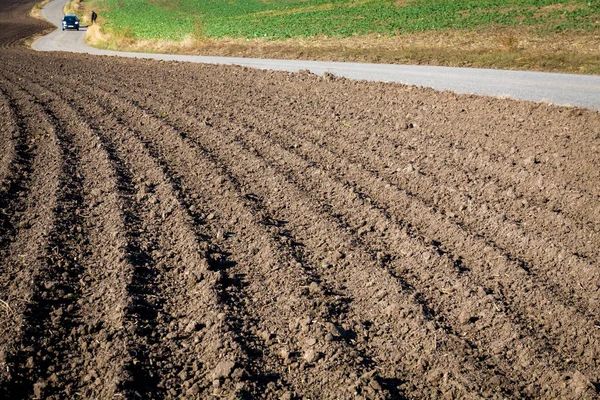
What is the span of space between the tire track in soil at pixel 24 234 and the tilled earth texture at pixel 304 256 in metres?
0.03

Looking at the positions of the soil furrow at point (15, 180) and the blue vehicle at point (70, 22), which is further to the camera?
the blue vehicle at point (70, 22)

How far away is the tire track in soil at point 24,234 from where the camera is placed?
148 inches

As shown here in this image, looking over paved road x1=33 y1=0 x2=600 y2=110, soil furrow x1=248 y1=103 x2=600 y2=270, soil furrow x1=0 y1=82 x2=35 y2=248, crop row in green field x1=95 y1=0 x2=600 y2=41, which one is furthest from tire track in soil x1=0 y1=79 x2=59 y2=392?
crop row in green field x1=95 y1=0 x2=600 y2=41

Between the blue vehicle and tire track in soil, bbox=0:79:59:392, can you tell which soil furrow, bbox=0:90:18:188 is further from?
the blue vehicle

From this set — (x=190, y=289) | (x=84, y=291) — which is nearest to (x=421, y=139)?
(x=190, y=289)

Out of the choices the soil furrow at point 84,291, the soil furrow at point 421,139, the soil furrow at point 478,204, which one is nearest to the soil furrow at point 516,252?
the soil furrow at point 478,204

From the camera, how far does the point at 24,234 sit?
5.45 meters

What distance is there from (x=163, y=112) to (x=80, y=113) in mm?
1770

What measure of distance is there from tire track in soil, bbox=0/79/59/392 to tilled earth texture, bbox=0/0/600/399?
0.10 feet

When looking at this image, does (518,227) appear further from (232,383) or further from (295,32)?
(295,32)

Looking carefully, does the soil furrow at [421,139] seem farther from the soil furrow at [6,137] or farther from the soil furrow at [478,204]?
the soil furrow at [6,137]

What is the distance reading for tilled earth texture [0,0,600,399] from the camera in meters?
3.56

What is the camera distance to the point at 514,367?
Answer: 142 inches

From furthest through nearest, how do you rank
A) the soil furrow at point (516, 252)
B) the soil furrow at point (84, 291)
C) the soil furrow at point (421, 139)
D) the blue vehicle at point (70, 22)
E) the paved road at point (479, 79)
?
the blue vehicle at point (70, 22) < the paved road at point (479, 79) < the soil furrow at point (421, 139) < the soil furrow at point (516, 252) < the soil furrow at point (84, 291)
